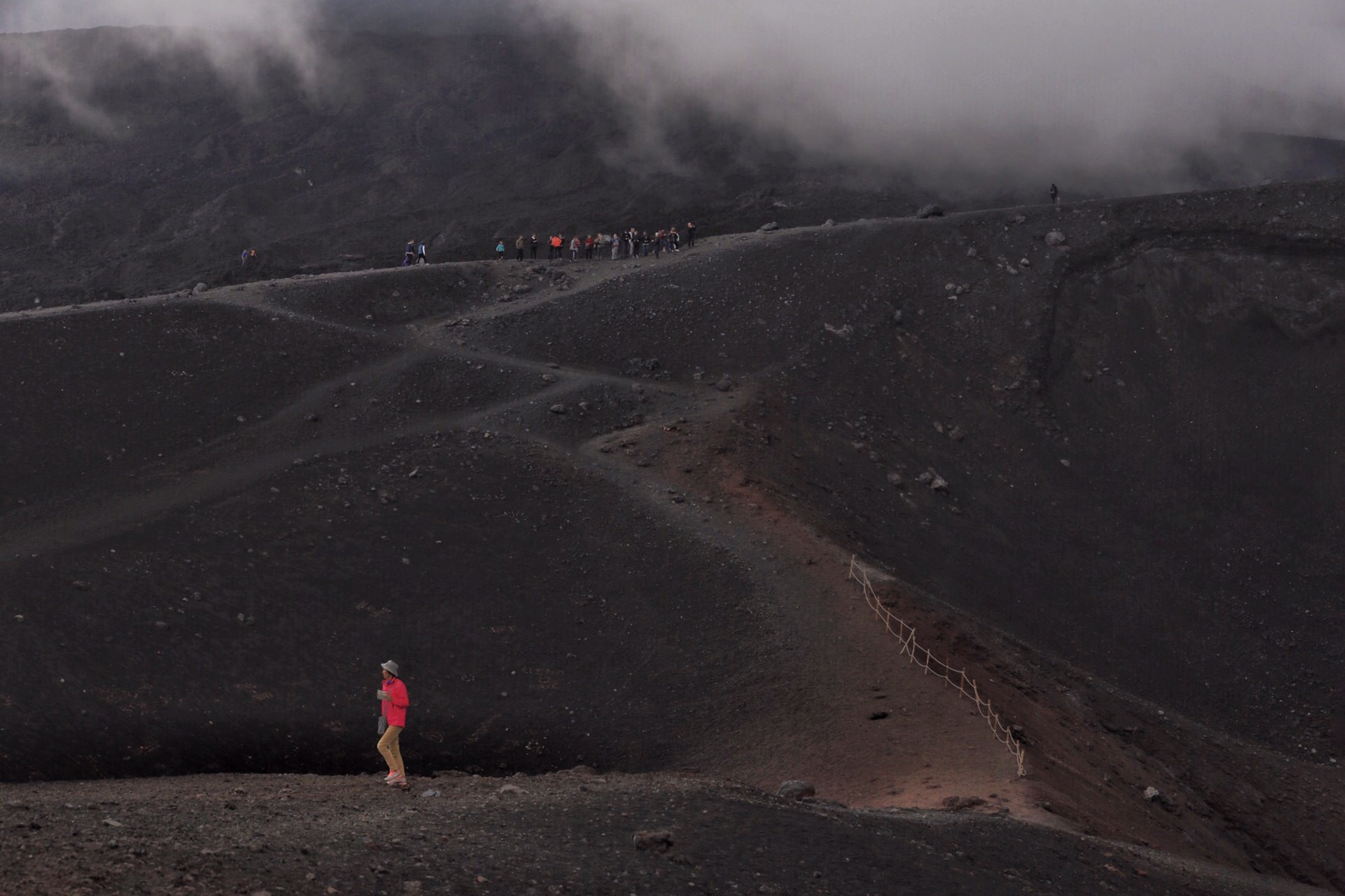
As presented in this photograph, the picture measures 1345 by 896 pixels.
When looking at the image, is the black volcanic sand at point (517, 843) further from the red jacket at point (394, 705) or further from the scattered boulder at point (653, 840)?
the red jacket at point (394, 705)

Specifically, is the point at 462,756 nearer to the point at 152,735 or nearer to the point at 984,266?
the point at 152,735

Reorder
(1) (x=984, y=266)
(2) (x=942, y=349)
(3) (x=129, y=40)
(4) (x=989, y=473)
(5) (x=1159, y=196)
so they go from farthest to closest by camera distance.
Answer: (3) (x=129, y=40)
(5) (x=1159, y=196)
(1) (x=984, y=266)
(2) (x=942, y=349)
(4) (x=989, y=473)

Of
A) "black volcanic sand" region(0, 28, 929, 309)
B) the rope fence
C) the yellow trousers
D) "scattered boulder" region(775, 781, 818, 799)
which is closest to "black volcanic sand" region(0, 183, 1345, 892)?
the rope fence

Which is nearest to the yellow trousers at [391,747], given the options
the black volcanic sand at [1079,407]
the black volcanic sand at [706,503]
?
the black volcanic sand at [706,503]

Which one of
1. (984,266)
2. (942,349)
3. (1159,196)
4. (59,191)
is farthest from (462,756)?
(59,191)

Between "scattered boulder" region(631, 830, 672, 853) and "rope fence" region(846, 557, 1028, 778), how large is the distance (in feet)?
22.4

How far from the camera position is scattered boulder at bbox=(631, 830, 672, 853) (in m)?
12.7

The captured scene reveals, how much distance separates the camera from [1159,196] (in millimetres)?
43562

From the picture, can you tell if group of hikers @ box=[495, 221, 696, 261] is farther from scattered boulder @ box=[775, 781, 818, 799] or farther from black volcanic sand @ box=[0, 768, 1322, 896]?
black volcanic sand @ box=[0, 768, 1322, 896]

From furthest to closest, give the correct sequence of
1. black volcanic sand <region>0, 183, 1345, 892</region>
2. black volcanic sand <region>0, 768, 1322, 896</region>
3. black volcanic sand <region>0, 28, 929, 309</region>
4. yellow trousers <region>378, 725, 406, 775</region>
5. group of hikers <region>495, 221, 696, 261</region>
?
black volcanic sand <region>0, 28, 929, 309</region> < group of hikers <region>495, 221, 696, 261</region> < black volcanic sand <region>0, 183, 1345, 892</region> < yellow trousers <region>378, 725, 406, 775</region> < black volcanic sand <region>0, 768, 1322, 896</region>

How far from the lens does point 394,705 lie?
14.3m

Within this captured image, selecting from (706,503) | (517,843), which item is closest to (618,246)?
(706,503)

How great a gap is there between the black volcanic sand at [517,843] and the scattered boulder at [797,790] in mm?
1304

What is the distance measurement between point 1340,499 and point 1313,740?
9150 millimetres
